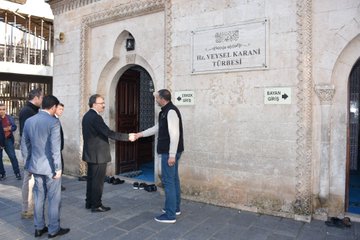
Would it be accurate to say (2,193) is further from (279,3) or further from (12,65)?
(12,65)

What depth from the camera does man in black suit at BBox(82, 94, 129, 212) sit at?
15.0ft

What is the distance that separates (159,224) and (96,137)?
1.70 m

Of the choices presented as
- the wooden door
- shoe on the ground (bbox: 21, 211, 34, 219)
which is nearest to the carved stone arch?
shoe on the ground (bbox: 21, 211, 34, 219)

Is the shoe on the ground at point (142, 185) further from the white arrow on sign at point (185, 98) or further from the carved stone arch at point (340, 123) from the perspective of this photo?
the carved stone arch at point (340, 123)

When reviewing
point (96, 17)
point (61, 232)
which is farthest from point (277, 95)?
point (96, 17)

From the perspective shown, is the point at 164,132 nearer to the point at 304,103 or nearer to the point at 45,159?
the point at 45,159

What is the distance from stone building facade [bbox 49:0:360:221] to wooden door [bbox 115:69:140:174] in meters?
1.33

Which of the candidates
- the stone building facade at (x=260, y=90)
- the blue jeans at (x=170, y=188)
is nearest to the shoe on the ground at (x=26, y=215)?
the blue jeans at (x=170, y=188)

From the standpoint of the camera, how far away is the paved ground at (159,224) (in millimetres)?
3828

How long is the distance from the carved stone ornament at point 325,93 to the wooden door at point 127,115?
4764 mm

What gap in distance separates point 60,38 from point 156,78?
3.53 m

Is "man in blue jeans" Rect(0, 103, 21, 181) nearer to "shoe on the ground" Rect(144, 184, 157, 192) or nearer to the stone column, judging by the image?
"shoe on the ground" Rect(144, 184, 157, 192)

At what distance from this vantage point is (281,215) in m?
4.57

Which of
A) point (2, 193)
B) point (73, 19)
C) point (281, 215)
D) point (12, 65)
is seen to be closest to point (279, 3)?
point (281, 215)
